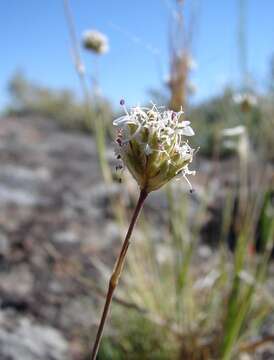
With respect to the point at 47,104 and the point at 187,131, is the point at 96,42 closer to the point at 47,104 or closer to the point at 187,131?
the point at 187,131

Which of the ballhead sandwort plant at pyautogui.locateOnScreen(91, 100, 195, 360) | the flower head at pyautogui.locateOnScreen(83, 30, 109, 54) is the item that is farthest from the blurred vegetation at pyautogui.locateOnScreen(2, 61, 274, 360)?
the ballhead sandwort plant at pyautogui.locateOnScreen(91, 100, 195, 360)

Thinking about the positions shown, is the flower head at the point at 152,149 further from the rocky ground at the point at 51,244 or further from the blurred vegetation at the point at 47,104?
the blurred vegetation at the point at 47,104

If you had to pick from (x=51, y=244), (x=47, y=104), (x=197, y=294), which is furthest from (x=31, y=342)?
(x=47, y=104)

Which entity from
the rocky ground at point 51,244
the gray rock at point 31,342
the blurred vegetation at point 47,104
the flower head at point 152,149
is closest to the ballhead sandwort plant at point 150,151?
the flower head at point 152,149

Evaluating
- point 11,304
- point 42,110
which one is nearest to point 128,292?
point 11,304

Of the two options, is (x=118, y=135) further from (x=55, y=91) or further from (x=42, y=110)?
(x=55, y=91)

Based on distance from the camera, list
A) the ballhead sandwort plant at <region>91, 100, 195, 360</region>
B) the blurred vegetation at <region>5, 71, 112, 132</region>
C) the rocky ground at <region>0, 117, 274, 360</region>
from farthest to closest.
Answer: the blurred vegetation at <region>5, 71, 112, 132</region> → the rocky ground at <region>0, 117, 274, 360</region> → the ballhead sandwort plant at <region>91, 100, 195, 360</region>

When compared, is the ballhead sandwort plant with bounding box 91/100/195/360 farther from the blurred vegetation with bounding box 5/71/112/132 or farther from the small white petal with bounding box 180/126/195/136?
the blurred vegetation with bounding box 5/71/112/132
